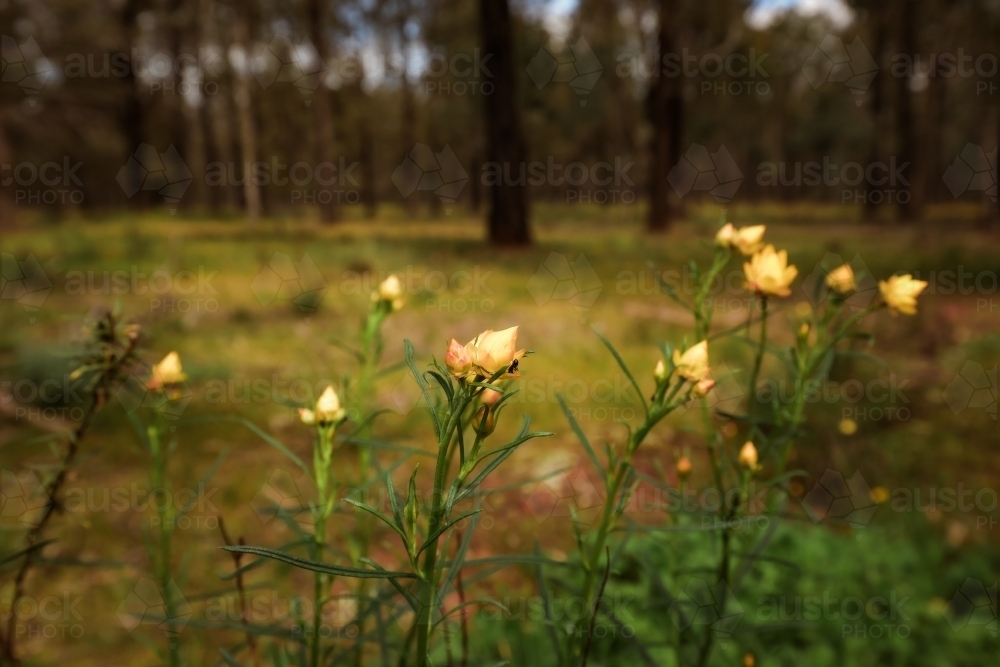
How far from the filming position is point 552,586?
191 cm

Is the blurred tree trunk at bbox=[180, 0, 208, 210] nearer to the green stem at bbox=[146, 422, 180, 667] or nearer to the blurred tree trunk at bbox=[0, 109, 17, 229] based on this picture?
the blurred tree trunk at bbox=[0, 109, 17, 229]

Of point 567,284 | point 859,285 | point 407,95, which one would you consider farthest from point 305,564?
point 407,95

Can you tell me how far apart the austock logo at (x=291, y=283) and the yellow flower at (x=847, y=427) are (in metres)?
3.47

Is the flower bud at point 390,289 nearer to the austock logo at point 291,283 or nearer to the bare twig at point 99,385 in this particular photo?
Answer: the bare twig at point 99,385

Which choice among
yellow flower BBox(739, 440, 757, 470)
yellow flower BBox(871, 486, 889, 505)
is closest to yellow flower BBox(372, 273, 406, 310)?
yellow flower BBox(739, 440, 757, 470)

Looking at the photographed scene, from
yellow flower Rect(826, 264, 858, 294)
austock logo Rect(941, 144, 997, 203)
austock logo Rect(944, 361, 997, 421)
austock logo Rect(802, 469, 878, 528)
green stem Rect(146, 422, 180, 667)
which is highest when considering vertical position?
austock logo Rect(941, 144, 997, 203)

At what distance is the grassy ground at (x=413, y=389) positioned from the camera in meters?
1.91

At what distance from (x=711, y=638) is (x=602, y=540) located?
1.18 feet

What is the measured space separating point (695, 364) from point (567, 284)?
5162 mm

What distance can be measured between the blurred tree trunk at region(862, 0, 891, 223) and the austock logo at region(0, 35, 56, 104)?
18179 mm

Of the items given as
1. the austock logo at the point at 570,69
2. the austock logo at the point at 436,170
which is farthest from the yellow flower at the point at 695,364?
the austock logo at the point at 436,170

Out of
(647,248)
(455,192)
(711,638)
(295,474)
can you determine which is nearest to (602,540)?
(711,638)

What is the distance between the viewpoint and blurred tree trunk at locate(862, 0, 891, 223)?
49.9ft

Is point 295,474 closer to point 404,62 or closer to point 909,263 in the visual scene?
point 909,263
